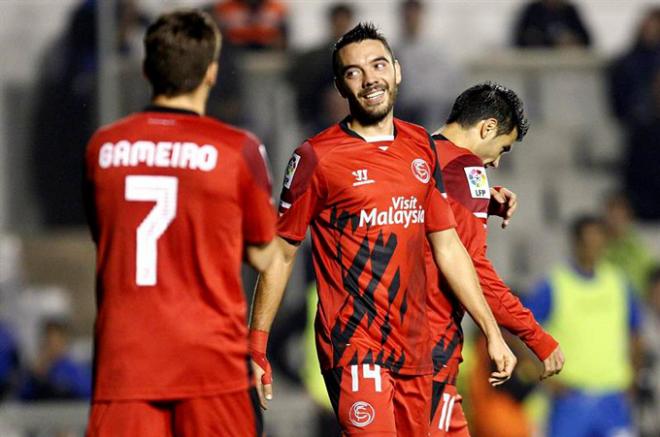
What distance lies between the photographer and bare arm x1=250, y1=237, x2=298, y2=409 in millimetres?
6059

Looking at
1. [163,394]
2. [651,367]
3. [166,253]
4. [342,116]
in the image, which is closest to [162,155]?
[166,253]

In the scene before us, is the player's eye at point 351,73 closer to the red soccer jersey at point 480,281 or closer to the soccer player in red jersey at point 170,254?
the red soccer jersey at point 480,281

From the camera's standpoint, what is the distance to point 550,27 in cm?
1509

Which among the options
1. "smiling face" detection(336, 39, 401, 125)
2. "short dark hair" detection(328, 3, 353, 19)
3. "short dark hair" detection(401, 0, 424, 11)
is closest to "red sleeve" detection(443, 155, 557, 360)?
"smiling face" detection(336, 39, 401, 125)

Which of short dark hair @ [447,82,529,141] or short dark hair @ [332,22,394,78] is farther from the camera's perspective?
short dark hair @ [447,82,529,141]

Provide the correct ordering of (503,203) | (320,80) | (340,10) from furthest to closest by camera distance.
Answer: (320,80) → (340,10) → (503,203)

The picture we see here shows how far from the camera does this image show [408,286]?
6172 mm

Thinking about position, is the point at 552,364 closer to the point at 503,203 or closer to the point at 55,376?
the point at 503,203

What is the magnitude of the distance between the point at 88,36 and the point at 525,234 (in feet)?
15.8

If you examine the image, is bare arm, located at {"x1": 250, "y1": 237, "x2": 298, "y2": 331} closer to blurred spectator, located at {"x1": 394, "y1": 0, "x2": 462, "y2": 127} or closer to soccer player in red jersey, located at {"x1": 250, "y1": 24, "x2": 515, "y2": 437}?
soccer player in red jersey, located at {"x1": 250, "y1": 24, "x2": 515, "y2": 437}

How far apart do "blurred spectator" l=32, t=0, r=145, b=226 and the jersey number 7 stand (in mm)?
7462

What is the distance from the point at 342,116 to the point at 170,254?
8.14m

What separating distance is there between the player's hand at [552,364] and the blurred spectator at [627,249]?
304 inches

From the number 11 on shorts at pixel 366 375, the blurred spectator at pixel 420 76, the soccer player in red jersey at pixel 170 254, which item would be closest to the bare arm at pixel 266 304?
the number 11 on shorts at pixel 366 375
